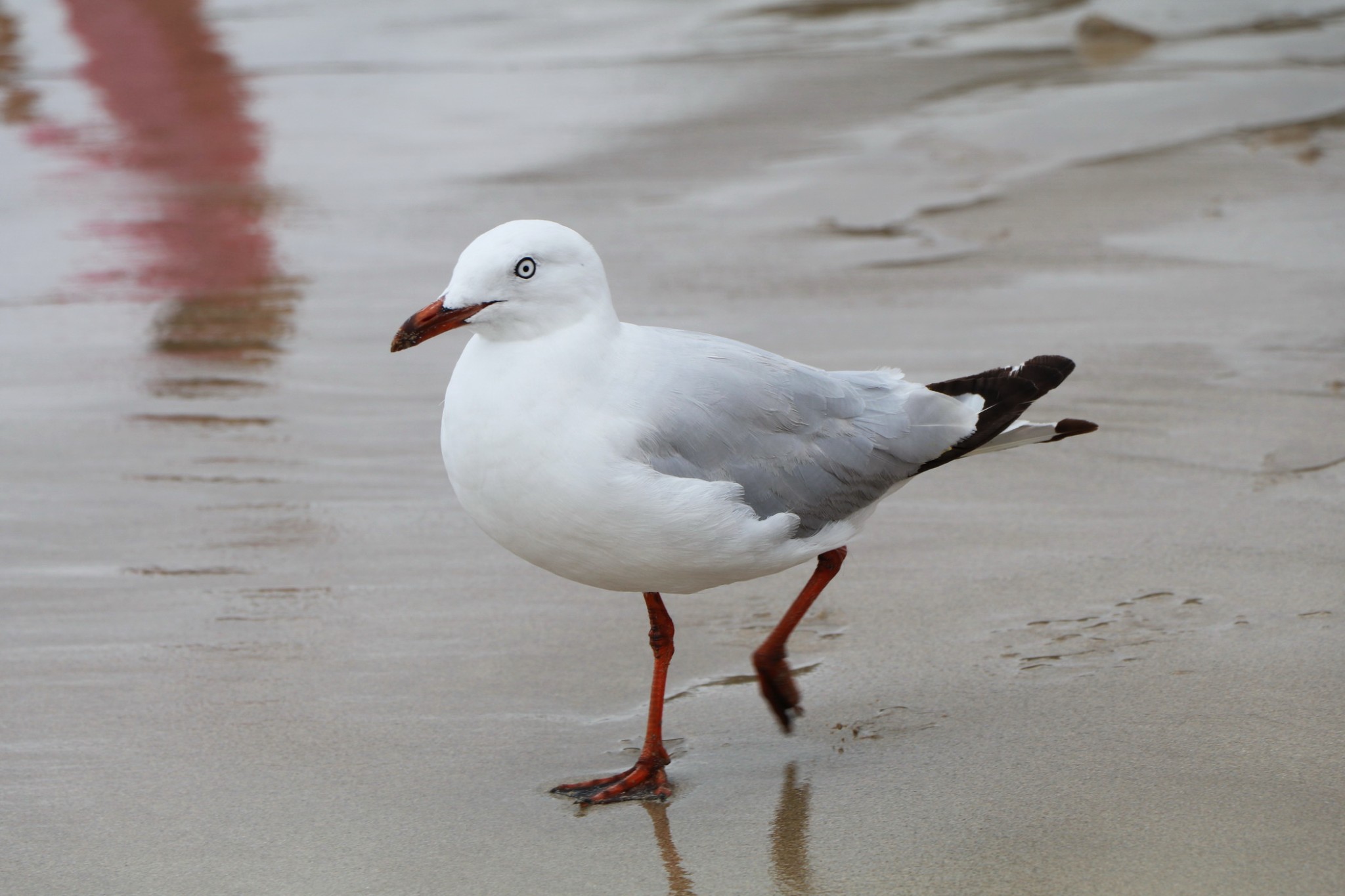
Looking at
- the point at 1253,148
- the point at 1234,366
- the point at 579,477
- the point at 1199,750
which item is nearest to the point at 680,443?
the point at 579,477

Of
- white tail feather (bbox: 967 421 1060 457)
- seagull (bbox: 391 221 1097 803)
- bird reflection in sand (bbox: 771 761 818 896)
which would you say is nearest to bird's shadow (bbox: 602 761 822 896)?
bird reflection in sand (bbox: 771 761 818 896)

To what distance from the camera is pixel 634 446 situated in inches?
119

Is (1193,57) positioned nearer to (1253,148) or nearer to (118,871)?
(1253,148)

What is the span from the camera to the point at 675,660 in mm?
3727

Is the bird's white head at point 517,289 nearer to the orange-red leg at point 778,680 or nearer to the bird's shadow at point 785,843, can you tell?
the orange-red leg at point 778,680

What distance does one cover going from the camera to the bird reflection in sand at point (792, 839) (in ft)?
8.99

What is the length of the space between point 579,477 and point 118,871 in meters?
1.14

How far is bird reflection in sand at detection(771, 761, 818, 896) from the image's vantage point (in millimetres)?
2740

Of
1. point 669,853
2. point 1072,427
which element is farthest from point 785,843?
point 1072,427

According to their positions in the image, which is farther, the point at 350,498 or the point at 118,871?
the point at 350,498

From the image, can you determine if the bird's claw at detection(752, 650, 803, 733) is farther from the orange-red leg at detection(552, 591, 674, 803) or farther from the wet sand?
the orange-red leg at detection(552, 591, 674, 803)

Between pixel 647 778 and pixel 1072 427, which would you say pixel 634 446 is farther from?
pixel 1072 427

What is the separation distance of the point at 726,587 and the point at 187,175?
6.02 m

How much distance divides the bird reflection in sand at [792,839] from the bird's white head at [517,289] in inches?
41.5
